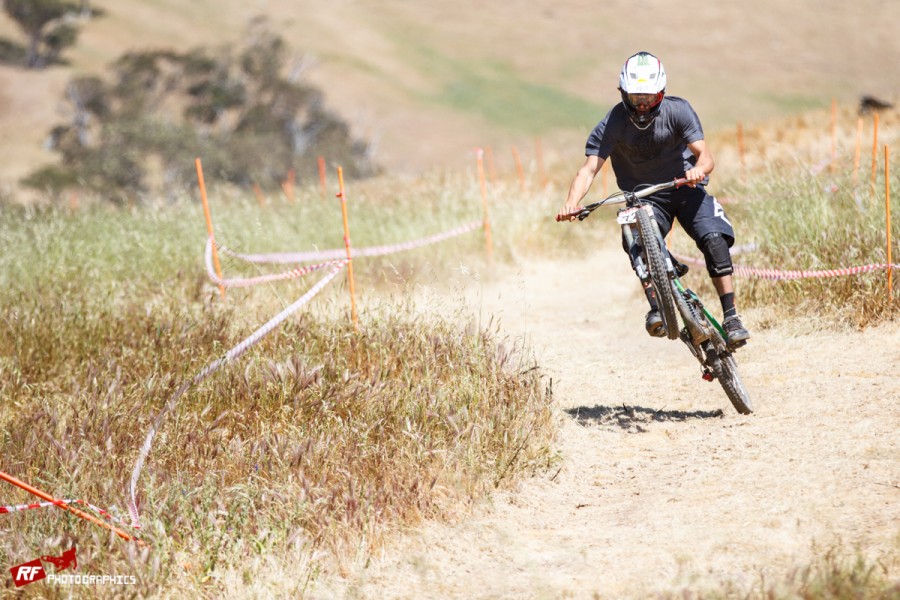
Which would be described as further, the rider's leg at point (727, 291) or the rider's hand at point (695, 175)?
the rider's leg at point (727, 291)

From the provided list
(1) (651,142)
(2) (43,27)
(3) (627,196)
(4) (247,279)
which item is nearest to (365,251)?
(4) (247,279)

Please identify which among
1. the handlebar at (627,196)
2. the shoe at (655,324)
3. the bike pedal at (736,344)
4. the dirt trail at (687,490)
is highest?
the handlebar at (627,196)

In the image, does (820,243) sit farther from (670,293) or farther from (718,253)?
(670,293)

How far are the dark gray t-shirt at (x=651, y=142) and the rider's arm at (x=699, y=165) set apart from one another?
0.17 ft

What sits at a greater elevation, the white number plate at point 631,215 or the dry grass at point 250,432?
the white number plate at point 631,215

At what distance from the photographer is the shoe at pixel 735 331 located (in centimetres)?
593

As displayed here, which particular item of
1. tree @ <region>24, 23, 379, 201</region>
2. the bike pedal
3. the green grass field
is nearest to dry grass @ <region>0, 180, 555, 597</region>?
the green grass field

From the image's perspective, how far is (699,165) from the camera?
5906mm

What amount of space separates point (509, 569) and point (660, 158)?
115 inches

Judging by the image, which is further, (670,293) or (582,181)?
(582,181)

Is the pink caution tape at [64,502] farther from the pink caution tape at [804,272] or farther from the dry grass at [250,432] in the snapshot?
the pink caution tape at [804,272]

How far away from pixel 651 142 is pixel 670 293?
3.06 ft

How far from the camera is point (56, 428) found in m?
5.32

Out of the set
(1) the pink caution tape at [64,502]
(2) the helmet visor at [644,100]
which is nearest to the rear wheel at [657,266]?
(2) the helmet visor at [644,100]
